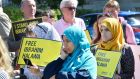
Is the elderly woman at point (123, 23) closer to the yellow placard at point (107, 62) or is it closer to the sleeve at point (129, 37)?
the sleeve at point (129, 37)

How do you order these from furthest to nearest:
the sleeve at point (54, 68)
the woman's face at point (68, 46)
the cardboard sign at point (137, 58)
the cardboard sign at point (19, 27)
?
the cardboard sign at point (19, 27) < the cardboard sign at point (137, 58) < the sleeve at point (54, 68) < the woman's face at point (68, 46)

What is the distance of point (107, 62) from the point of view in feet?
18.2

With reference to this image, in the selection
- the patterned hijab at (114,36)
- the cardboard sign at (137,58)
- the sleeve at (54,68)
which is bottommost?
the cardboard sign at (137,58)

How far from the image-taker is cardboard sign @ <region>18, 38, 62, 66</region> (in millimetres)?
5516

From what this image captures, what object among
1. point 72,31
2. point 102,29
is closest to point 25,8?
point 102,29

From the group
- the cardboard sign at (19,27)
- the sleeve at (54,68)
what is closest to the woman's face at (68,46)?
the sleeve at (54,68)

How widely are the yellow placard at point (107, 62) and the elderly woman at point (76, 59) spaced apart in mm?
867

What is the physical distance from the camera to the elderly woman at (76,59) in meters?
4.52

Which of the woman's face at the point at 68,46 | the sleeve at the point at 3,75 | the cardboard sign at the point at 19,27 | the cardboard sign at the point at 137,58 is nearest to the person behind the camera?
the sleeve at the point at 3,75

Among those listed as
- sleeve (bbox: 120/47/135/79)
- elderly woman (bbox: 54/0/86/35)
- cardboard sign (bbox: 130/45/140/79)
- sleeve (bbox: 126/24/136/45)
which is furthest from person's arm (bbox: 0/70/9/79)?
sleeve (bbox: 126/24/136/45)

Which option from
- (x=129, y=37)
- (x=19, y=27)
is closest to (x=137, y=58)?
(x=129, y=37)

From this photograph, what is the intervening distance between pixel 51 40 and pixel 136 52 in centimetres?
107

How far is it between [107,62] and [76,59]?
1.05 m

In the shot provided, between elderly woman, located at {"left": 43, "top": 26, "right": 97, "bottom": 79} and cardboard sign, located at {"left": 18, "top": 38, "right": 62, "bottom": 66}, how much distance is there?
0.83m
